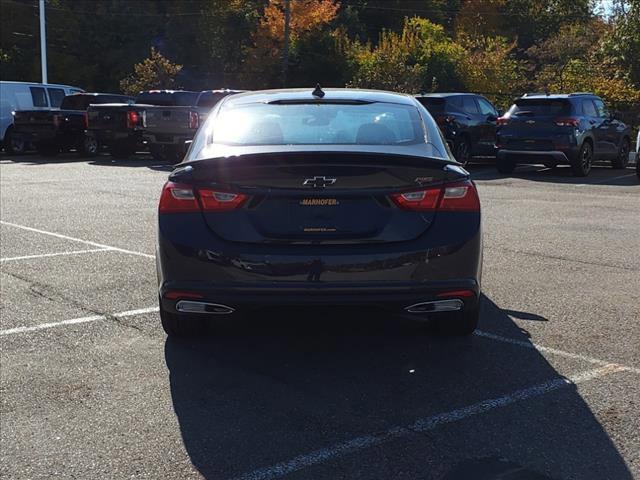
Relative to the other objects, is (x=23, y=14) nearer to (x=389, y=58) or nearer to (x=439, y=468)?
(x=389, y=58)

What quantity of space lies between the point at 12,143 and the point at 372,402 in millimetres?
22498

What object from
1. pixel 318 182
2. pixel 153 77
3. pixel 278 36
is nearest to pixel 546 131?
pixel 318 182

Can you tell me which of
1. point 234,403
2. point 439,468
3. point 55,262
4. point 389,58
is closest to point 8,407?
point 234,403

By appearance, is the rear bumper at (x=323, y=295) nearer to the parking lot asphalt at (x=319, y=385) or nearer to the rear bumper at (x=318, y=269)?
the rear bumper at (x=318, y=269)

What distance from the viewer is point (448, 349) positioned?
5184 millimetres

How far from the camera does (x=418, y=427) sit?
12.9ft

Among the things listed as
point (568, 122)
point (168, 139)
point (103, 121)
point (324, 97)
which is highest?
point (324, 97)

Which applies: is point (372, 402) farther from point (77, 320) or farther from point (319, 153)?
point (77, 320)

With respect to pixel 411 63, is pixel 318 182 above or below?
above

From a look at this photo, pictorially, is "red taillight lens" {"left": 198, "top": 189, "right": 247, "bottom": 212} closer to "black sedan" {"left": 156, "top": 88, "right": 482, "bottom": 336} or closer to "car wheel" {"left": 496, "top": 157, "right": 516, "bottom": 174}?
"black sedan" {"left": 156, "top": 88, "right": 482, "bottom": 336}

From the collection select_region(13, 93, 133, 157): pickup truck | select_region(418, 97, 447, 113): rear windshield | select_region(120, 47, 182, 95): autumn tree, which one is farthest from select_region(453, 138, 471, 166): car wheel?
select_region(120, 47, 182, 95): autumn tree

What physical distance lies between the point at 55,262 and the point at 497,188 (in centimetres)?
973

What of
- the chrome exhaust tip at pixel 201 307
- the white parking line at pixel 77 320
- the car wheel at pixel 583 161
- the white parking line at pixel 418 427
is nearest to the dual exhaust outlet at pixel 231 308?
the chrome exhaust tip at pixel 201 307

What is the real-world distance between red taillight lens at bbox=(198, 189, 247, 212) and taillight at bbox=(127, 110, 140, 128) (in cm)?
1853
